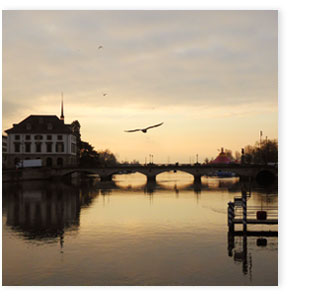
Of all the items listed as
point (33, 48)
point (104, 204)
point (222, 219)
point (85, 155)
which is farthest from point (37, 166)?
point (33, 48)

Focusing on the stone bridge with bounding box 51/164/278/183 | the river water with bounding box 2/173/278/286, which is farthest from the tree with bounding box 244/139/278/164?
the river water with bounding box 2/173/278/286

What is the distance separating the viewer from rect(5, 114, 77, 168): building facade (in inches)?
3396

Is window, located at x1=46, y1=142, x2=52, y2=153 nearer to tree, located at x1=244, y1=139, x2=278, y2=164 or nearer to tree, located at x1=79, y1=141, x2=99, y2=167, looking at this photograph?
tree, located at x1=79, y1=141, x2=99, y2=167

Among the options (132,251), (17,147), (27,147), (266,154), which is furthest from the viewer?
(27,147)

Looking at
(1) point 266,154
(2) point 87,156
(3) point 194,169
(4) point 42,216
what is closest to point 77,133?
(2) point 87,156

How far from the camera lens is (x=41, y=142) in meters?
89.4

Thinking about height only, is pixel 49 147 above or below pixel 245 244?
above

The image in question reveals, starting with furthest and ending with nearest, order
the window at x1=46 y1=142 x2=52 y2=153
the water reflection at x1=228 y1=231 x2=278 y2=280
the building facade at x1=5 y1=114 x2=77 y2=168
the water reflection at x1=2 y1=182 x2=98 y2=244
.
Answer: the window at x1=46 y1=142 x2=52 y2=153
the building facade at x1=5 y1=114 x2=77 y2=168
the water reflection at x1=2 y1=182 x2=98 y2=244
the water reflection at x1=228 y1=231 x2=278 y2=280

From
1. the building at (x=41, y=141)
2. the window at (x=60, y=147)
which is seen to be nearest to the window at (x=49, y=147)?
the building at (x=41, y=141)

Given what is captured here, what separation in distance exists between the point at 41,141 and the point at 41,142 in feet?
0.67

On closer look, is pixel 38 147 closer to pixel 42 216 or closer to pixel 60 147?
pixel 60 147
